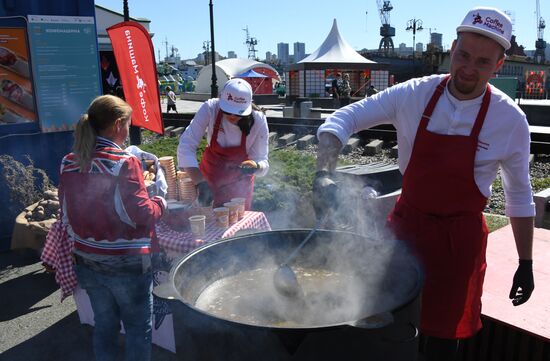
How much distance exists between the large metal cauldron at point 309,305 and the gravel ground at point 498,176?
13.1ft

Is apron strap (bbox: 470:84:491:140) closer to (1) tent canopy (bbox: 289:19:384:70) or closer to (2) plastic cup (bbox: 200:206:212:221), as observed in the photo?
(2) plastic cup (bbox: 200:206:212:221)

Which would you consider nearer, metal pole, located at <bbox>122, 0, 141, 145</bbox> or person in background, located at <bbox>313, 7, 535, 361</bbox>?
person in background, located at <bbox>313, 7, 535, 361</bbox>

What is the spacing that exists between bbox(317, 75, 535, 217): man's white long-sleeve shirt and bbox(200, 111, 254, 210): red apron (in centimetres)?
170

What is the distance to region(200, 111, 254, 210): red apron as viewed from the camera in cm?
366

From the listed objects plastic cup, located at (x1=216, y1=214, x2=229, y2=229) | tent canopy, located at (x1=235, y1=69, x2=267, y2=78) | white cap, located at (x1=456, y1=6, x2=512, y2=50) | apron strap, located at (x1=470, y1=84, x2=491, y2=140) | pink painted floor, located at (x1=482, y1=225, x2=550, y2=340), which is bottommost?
pink painted floor, located at (x1=482, y1=225, x2=550, y2=340)

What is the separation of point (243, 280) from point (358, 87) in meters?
28.0

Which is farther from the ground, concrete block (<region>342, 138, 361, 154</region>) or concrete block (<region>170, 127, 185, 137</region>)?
concrete block (<region>170, 127, 185, 137</region>)

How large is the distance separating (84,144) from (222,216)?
118 cm

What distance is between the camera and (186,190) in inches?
146

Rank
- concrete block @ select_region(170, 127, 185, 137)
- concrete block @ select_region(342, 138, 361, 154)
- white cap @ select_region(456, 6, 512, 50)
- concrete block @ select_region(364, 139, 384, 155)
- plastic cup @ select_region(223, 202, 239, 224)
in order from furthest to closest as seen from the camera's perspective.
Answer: concrete block @ select_region(170, 127, 185, 137), concrete block @ select_region(342, 138, 361, 154), concrete block @ select_region(364, 139, 384, 155), plastic cup @ select_region(223, 202, 239, 224), white cap @ select_region(456, 6, 512, 50)

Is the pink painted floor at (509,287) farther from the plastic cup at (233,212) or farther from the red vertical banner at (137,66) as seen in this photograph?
the red vertical banner at (137,66)

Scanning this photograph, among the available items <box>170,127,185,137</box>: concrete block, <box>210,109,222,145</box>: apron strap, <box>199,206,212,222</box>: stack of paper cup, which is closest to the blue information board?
<box>210,109,222,145</box>: apron strap

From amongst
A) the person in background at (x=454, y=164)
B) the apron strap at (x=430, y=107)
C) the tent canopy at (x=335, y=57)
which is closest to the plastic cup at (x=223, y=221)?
the person in background at (x=454, y=164)

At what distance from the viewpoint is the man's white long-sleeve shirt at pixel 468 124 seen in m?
1.86
